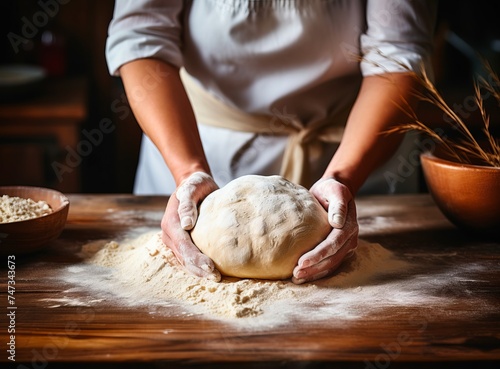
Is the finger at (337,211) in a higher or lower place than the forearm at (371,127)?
lower

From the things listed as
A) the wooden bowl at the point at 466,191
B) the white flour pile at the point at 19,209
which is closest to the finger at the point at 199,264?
the white flour pile at the point at 19,209

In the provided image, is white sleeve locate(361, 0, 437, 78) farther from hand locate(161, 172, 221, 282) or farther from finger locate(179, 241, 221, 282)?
finger locate(179, 241, 221, 282)

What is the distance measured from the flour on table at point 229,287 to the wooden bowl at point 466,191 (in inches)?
8.7

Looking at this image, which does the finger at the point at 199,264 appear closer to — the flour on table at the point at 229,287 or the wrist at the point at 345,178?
the flour on table at the point at 229,287

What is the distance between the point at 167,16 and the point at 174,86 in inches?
9.3

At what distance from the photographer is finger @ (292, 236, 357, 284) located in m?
1.17

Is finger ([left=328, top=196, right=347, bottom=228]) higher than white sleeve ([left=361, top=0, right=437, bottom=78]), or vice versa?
white sleeve ([left=361, top=0, right=437, bottom=78])

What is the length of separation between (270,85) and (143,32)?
40 cm

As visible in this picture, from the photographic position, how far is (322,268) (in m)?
1.19

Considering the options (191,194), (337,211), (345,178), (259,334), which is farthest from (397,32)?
(259,334)

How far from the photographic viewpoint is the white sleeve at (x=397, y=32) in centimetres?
158

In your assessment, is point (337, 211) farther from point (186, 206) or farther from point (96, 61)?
point (96, 61)

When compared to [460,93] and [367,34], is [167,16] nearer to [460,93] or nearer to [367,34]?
[367,34]

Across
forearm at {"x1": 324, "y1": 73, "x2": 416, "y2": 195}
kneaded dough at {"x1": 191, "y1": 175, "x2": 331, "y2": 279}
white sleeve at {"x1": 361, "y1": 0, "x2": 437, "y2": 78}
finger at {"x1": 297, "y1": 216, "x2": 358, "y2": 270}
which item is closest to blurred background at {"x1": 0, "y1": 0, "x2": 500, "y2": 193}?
white sleeve at {"x1": 361, "y1": 0, "x2": 437, "y2": 78}
